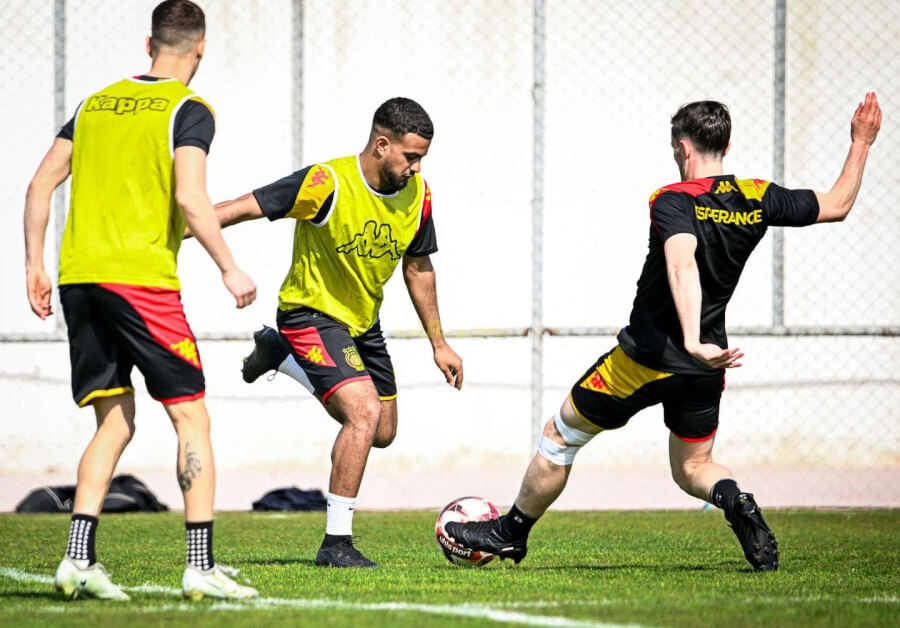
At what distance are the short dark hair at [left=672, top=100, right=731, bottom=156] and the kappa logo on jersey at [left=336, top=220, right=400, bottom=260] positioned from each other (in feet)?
4.51

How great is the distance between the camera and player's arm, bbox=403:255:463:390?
6.23 meters

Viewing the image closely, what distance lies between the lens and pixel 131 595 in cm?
445

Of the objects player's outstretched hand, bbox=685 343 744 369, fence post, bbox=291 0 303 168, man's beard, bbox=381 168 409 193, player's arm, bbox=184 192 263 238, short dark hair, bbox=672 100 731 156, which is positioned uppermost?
fence post, bbox=291 0 303 168

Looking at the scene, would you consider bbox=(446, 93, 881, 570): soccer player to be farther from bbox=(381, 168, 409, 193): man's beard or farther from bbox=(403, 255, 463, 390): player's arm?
bbox=(381, 168, 409, 193): man's beard

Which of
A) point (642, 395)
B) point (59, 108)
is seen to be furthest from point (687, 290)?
point (59, 108)

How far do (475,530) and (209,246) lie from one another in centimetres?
203

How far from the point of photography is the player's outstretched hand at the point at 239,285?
4.10 m

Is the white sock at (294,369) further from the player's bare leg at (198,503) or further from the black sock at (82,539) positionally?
the black sock at (82,539)

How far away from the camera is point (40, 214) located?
439 centimetres

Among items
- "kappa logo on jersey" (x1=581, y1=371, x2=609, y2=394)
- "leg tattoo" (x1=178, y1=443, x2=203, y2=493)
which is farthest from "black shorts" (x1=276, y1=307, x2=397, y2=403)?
"leg tattoo" (x1=178, y1=443, x2=203, y2=493)

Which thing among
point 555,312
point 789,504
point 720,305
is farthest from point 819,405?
point 720,305

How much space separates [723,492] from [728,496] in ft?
0.15

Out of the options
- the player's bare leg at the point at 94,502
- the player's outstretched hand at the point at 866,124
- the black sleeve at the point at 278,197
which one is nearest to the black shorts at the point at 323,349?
the black sleeve at the point at 278,197

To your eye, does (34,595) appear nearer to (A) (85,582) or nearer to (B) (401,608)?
(A) (85,582)
